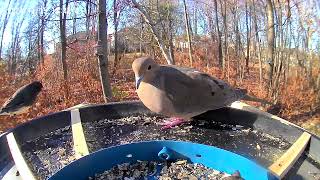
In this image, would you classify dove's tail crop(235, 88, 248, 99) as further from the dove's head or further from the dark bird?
the dark bird

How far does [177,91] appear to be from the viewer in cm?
259

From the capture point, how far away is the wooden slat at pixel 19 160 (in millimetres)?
1512

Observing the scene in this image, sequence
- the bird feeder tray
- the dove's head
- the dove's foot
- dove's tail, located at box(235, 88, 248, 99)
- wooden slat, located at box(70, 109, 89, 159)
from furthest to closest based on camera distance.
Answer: dove's tail, located at box(235, 88, 248, 99)
the dove's head
the dove's foot
wooden slat, located at box(70, 109, 89, 159)
the bird feeder tray

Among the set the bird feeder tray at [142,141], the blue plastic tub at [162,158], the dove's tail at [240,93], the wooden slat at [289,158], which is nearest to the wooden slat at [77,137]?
the bird feeder tray at [142,141]

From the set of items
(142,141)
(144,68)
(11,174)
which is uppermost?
(144,68)

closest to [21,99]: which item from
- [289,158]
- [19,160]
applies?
[19,160]

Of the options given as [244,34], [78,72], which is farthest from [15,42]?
[244,34]

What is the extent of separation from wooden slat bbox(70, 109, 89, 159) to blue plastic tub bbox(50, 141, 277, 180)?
218 mm

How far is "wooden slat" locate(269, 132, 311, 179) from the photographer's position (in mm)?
1526

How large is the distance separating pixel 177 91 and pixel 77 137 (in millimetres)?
812

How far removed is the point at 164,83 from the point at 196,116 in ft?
1.00

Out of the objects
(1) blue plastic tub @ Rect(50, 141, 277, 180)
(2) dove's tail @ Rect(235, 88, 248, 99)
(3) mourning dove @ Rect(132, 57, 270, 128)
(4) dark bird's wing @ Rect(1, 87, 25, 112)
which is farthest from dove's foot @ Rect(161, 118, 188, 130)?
(4) dark bird's wing @ Rect(1, 87, 25, 112)

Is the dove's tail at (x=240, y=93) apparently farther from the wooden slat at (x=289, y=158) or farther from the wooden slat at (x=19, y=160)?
the wooden slat at (x=19, y=160)

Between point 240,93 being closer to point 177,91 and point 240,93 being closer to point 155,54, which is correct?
point 177,91
